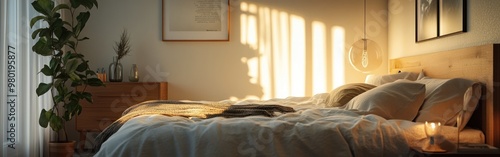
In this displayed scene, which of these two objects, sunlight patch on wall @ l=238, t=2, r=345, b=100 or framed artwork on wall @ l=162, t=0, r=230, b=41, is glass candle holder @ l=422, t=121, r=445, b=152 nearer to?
sunlight patch on wall @ l=238, t=2, r=345, b=100

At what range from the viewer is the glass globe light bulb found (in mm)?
4102

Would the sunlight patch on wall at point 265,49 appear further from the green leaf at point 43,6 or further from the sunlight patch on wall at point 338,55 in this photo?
the green leaf at point 43,6

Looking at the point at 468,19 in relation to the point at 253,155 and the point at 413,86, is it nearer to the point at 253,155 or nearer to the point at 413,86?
the point at 413,86

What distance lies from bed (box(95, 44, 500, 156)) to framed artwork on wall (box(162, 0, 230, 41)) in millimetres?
2046

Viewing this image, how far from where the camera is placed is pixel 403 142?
5.97 ft

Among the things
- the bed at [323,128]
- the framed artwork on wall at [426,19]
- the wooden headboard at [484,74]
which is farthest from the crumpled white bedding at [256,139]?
the framed artwork on wall at [426,19]

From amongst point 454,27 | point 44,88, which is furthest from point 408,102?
point 44,88

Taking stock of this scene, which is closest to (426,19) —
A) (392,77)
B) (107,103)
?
(392,77)

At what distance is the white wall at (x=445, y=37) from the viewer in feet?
7.51

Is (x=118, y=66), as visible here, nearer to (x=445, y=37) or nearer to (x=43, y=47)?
(x=43, y=47)

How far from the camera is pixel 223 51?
4.46m

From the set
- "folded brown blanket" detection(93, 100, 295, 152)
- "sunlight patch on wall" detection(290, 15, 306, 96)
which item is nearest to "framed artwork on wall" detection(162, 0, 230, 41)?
"sunlight patch on wall" detection(290, 15, 306, 96)

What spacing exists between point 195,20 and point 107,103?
1.11 m

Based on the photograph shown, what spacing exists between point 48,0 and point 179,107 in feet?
5.02
